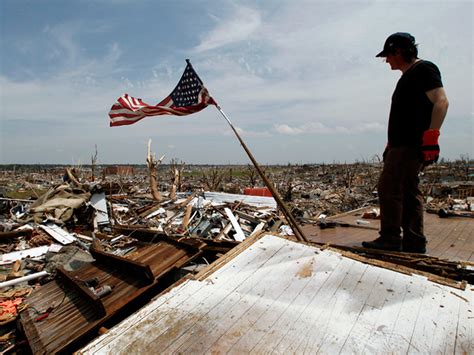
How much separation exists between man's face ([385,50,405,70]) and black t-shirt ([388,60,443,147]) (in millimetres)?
167

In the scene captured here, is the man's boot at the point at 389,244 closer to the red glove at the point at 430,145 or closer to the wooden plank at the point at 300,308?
Answer: the wooden plank at the point at 300,308

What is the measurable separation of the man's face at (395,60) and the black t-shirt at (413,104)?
0.17 metres

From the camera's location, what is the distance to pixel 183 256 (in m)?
3.99

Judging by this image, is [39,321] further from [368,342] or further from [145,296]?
[368,342]

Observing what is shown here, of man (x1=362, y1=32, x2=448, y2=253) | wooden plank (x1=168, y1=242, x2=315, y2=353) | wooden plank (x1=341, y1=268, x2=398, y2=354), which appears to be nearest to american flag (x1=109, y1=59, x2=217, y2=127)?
man (x1=362, y1=32, x2=448, y2=253)

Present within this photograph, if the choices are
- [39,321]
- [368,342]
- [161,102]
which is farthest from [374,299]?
[161,102]

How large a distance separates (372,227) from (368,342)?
3796 millimetres

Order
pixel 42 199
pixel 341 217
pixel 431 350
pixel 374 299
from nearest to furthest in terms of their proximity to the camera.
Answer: pixel 431 350
pixel 374 299
pixel 341 217
pixel 42 199

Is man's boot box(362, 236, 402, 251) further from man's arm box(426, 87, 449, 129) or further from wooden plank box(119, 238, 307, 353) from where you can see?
man's arm box(426, 87, 449, 129)

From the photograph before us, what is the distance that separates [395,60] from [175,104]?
3363mm

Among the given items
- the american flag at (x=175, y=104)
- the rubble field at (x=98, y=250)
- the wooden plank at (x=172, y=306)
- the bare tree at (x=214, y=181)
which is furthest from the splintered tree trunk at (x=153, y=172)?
the wooden plank at (x=172, y=306)

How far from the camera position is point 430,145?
299 centimetres

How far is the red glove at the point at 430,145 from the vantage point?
2.96 meters

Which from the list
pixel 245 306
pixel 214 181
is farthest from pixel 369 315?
pixel 214 181
